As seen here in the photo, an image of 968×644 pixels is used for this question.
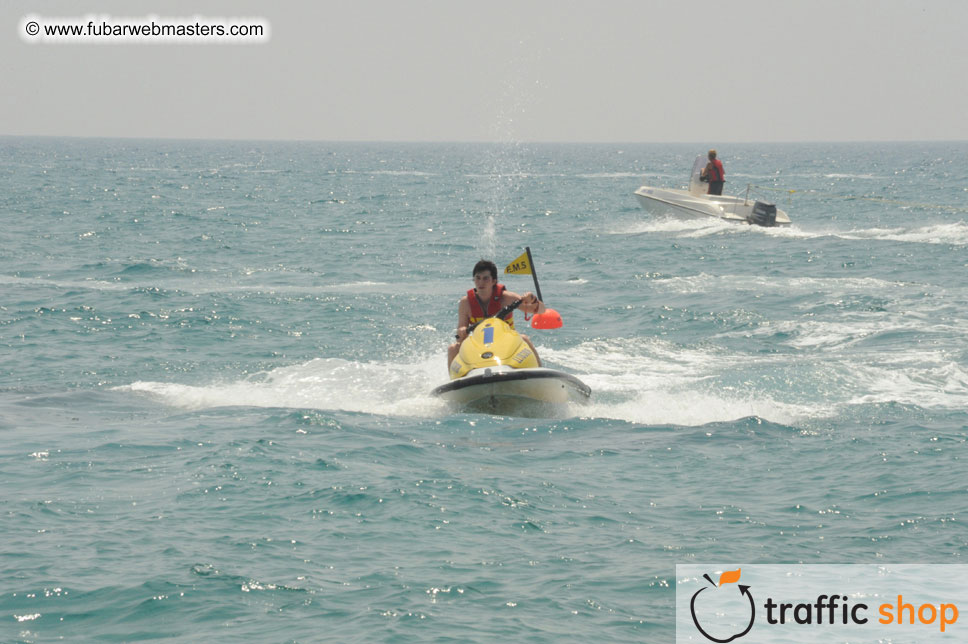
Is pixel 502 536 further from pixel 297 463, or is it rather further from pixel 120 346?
pixel 120 346

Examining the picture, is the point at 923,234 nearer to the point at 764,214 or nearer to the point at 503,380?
the point at 764,214

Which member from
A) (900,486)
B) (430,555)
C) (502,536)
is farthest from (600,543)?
(900,486)

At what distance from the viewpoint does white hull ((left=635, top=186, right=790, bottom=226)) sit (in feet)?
103

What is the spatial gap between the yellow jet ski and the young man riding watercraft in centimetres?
35

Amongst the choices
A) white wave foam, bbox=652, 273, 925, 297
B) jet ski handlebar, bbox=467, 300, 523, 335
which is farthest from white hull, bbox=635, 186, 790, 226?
jet ski handlebar, bbox=467, 300, 523, 335

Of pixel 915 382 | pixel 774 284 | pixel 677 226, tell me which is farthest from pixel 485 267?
pixel 677 226

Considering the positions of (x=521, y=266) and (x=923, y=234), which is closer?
(x=521, y=266)

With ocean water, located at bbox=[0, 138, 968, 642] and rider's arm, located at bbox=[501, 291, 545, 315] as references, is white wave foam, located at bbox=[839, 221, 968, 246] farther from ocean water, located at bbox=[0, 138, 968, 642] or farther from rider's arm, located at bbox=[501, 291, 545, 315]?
rider's arm, located at bbox=[501, 291, 545, 315]

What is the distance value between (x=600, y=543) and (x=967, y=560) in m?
2.28

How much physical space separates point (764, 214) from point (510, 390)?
22039mm

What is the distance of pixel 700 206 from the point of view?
105 feet

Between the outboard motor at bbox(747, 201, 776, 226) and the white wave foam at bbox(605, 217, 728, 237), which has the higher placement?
the outboard motor at bbox(747, 201, 776, 226)

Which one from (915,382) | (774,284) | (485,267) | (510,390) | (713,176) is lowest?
(915,382)

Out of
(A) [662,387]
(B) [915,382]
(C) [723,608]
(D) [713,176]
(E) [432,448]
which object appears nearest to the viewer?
(C) [723,608]
